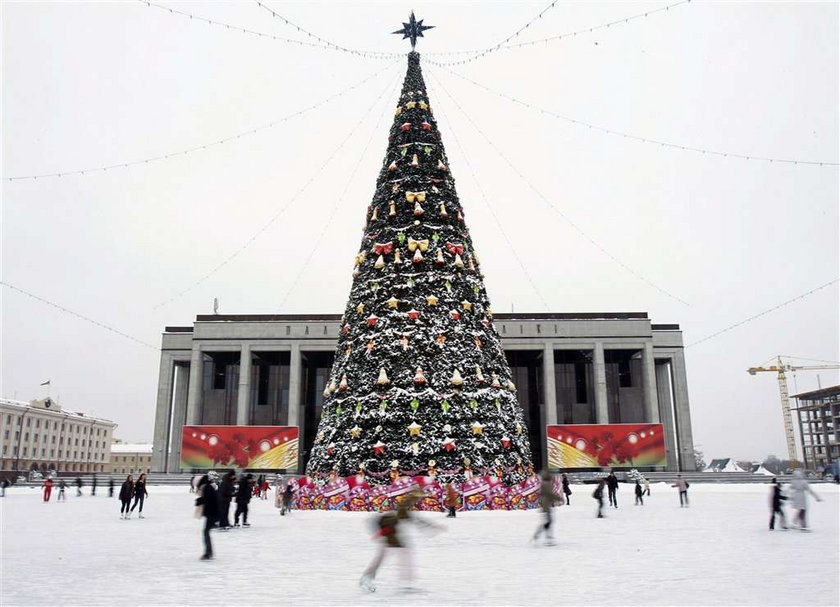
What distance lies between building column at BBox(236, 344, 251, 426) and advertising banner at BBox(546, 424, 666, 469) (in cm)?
2613

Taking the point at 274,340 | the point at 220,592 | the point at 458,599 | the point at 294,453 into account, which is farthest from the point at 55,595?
the point at 274,340

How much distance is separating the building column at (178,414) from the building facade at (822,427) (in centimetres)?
9039

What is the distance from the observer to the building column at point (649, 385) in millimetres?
52562

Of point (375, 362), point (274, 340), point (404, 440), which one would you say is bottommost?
point (404, 440)

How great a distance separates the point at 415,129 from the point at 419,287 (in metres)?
6.04

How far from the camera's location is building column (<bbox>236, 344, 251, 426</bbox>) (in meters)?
52.6

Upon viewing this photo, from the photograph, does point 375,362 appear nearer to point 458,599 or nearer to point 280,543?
point 280,543

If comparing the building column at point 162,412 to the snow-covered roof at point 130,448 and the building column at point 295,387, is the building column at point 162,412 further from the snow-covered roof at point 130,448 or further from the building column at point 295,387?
the snow-covered roof at point 130,448

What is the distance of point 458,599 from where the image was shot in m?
6.98

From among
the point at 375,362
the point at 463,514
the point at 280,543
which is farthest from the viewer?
the point at 375,362

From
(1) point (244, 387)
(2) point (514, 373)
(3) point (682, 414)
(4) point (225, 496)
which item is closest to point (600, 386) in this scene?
(2) point (514, 373)

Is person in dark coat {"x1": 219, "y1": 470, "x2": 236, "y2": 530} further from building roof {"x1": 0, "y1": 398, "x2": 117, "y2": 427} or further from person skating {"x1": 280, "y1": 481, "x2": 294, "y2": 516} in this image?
building roof {"x1": 0, "y1": 398, "x2": 117, "y2": 427}

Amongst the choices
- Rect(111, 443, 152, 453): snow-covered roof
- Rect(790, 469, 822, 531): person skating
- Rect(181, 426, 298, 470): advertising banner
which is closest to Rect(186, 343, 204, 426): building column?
Rect(181, 426, 298, 470): advertising banner

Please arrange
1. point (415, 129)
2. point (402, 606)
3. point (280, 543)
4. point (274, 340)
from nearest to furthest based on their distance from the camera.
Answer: point (402, 606) → point (280, 543) → point (415, 129) → point (274, 340)
